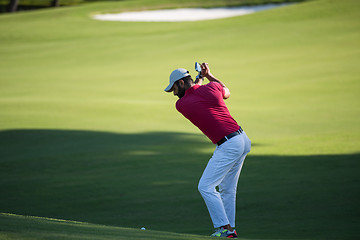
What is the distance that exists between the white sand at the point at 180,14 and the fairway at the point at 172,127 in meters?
5.33

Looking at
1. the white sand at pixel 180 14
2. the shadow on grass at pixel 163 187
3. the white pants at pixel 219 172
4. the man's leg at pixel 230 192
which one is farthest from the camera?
the white sand at pixel 180 14

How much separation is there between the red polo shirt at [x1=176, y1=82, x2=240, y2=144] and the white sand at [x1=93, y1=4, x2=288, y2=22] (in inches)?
1334

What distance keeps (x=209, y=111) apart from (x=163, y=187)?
3714 mm

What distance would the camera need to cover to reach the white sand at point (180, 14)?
39969 mm

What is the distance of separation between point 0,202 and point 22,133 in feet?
17.6

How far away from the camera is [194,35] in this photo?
31.9 m

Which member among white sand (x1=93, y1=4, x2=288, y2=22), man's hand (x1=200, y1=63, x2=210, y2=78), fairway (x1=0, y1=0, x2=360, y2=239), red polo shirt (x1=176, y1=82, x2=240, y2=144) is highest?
man's hand (x1=200, y1=63, x2=210, y2=78)

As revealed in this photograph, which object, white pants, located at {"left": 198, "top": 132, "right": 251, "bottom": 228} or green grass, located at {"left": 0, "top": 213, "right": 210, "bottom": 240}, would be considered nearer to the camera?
green grass, located at {"left": 0, "top": 213, "right": 210, "bottom": 240}

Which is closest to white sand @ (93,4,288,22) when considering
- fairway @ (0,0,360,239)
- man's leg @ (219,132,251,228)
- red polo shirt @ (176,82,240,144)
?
fairway @ (0,0,360,239)

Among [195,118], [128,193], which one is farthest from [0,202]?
[195,118]

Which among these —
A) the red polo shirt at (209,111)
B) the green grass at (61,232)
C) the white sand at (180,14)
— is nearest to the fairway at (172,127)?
the green grass at (61,232)

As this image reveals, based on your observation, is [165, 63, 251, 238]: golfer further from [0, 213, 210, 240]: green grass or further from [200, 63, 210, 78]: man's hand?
[0, 213, 210, 240]: green grass

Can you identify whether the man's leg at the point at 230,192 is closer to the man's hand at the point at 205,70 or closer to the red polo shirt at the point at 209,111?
the red polo shirt at the point at 209,111

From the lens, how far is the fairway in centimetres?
791
